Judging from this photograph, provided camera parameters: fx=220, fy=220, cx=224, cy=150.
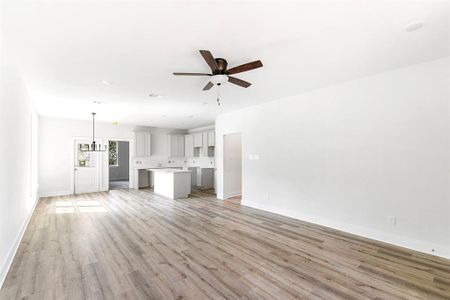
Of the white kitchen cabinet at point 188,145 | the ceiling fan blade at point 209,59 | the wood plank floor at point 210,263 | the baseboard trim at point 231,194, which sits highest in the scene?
the ceiling fan blade at point 209,59

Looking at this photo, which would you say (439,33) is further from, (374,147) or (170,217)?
(170,217)

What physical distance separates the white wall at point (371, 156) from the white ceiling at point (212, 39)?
1.29 feet

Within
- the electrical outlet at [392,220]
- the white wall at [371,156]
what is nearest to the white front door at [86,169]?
the white wall at [371,156]

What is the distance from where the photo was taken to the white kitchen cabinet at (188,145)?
30.8 feet

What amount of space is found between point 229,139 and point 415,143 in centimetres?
452

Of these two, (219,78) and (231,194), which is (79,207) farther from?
(219,78)

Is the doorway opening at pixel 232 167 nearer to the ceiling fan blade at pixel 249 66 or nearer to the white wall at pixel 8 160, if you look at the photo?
the ceiling fan blade at pixel 249 66

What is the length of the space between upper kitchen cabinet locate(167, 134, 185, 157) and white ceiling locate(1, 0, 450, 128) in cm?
562

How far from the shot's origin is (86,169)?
25.6ft

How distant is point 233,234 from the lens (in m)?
3.71

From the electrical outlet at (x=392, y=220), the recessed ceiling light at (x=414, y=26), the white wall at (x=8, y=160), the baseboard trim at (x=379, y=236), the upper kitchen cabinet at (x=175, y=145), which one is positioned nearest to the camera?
the recessed ceiling light at (x=414, y=26)

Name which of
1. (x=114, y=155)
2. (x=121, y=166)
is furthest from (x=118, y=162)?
(x=114, y=155)

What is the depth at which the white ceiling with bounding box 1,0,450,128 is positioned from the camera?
191cm

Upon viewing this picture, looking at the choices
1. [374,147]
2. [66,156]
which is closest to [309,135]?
[374,147]
